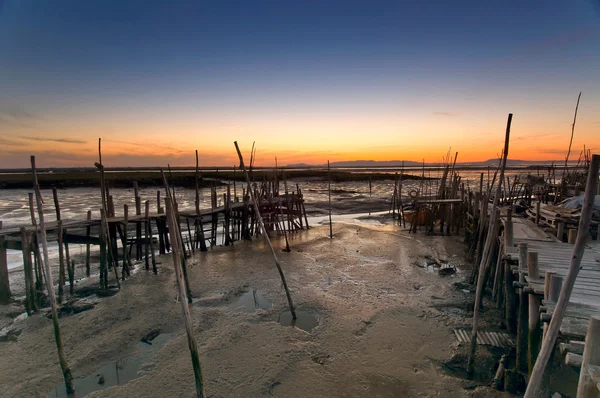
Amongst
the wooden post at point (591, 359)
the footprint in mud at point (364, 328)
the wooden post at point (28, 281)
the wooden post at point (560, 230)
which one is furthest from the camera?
the wooden post at point (560, 230)

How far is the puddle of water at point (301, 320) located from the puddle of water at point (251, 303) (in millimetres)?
648

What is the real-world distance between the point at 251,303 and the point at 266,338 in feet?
5.93

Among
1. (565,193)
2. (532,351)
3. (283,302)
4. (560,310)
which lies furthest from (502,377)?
(565,193)

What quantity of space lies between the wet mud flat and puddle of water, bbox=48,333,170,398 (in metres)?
0.03

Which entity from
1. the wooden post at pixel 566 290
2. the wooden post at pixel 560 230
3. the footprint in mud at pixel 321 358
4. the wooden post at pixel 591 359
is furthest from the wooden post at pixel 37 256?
the wooden post at pixel 560 230

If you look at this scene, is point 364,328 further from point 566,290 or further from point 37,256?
point 37,256

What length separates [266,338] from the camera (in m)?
6.20

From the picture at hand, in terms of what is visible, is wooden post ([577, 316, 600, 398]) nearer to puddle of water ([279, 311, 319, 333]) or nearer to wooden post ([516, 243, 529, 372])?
wooden post ([516, 243, 529, 372])

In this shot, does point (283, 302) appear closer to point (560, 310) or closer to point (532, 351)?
point (532, 351)

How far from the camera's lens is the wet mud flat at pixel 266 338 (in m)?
4.93

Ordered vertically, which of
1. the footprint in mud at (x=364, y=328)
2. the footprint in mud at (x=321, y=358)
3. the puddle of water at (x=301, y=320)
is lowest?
the puddle of water at (x=301, y=320)

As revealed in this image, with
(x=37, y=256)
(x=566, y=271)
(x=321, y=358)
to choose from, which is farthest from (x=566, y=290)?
(x=37, y=256)

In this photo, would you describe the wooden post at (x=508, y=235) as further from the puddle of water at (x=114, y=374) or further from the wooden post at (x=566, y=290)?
the puddle of water at (x=114, y=374)

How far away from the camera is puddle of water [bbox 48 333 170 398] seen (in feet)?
15.9
